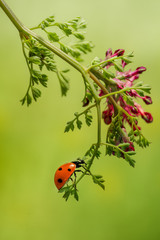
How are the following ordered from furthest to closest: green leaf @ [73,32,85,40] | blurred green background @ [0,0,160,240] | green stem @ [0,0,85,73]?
blurred green background @ [0,0,160,240], green leaf @ [73,32,85,40], green stem @ [0,0,85,73]

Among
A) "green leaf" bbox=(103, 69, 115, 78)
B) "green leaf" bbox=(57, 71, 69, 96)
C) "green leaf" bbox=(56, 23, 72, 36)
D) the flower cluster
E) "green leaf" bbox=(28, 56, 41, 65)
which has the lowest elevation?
the flower cluster

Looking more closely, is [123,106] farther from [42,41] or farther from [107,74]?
[42,41]

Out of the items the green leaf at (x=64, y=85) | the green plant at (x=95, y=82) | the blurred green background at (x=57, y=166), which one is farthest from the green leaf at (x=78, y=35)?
the blurred green background at (x=57, y=166)

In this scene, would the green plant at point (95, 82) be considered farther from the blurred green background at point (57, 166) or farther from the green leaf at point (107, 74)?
the blurred green background at point (57, 166)

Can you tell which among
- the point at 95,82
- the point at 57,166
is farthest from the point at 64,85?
the point at 57,166

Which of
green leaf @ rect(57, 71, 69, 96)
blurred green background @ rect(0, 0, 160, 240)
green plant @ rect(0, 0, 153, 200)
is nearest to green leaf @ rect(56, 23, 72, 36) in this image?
green plant @ rect(0, 0, 153, 200)

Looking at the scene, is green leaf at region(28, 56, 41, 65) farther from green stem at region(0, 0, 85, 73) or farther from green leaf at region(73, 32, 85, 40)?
green leaf at region(73, 32, 85, 40)

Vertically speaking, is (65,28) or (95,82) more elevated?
(65,28)

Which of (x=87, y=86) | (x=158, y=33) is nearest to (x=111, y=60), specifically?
(x=87, y=86)

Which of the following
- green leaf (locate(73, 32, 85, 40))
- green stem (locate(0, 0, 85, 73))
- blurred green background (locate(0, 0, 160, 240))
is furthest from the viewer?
blurred green background (locate(0, 0, 160, 240))

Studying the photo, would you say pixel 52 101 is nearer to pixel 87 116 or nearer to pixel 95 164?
pixel 95 164

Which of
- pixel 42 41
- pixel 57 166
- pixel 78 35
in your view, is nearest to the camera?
pixel 42 41
